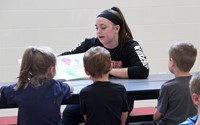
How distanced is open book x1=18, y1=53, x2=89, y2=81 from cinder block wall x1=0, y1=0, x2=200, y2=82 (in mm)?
1292

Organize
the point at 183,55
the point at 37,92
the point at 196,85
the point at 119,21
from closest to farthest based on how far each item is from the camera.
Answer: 1. the point at 196,85
2. the point at 37,92
3. the point at 183,55
4. the point at 119,21

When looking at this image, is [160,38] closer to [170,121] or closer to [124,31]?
[124,31]

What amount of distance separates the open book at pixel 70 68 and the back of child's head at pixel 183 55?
0.70 m

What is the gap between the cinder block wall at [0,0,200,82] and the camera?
3795 millimetres

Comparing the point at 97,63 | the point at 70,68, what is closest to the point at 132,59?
the point at 70,68

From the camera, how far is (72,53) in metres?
2.88

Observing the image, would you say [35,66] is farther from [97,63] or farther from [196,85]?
[196,85]

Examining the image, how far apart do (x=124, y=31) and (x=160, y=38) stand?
153 centimetres

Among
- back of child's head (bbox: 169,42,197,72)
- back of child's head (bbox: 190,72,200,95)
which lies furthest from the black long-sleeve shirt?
back of child's head (bbox: 190,72,200,95)

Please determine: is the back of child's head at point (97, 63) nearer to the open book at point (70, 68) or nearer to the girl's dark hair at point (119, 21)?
the open book at point (70, 68)

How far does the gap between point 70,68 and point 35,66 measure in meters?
0.57

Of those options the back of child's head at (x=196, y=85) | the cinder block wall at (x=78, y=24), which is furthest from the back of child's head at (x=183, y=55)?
the cinder block wall at (x=78, y=24)

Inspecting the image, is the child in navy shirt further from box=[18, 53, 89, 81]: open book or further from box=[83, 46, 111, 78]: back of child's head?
box=[18, 53, 89, 81]: open book

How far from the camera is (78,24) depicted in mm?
3949
